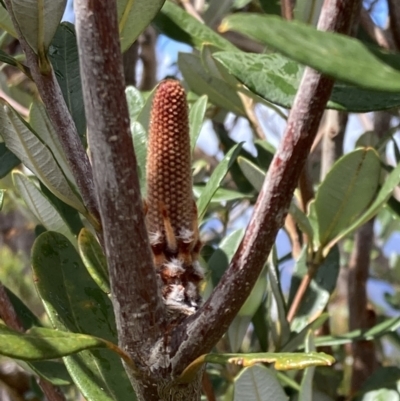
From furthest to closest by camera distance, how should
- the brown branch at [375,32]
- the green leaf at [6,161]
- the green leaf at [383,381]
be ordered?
the brown branch at [375,32] < the green leaf at [383,381] < the green leaf at [6,161]

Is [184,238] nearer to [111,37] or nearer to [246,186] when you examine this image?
[111,37]

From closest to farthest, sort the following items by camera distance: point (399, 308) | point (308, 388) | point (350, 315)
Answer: point (308, 388) → point (350, 315) → point (399, 308)

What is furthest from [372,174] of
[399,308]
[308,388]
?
[399,308]

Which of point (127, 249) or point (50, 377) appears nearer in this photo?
point (127, 249)

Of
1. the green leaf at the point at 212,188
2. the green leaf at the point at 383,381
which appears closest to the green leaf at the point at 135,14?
the green leaf at the point at 212,188

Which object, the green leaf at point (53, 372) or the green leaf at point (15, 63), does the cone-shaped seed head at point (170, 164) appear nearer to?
the green leaf at point (15, 63)

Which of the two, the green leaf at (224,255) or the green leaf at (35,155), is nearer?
the green leaf at (35,155)

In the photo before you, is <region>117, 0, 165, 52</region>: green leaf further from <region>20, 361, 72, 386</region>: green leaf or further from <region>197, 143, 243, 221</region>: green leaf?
<region>20, 361, 72, 386</region>: green leaf
